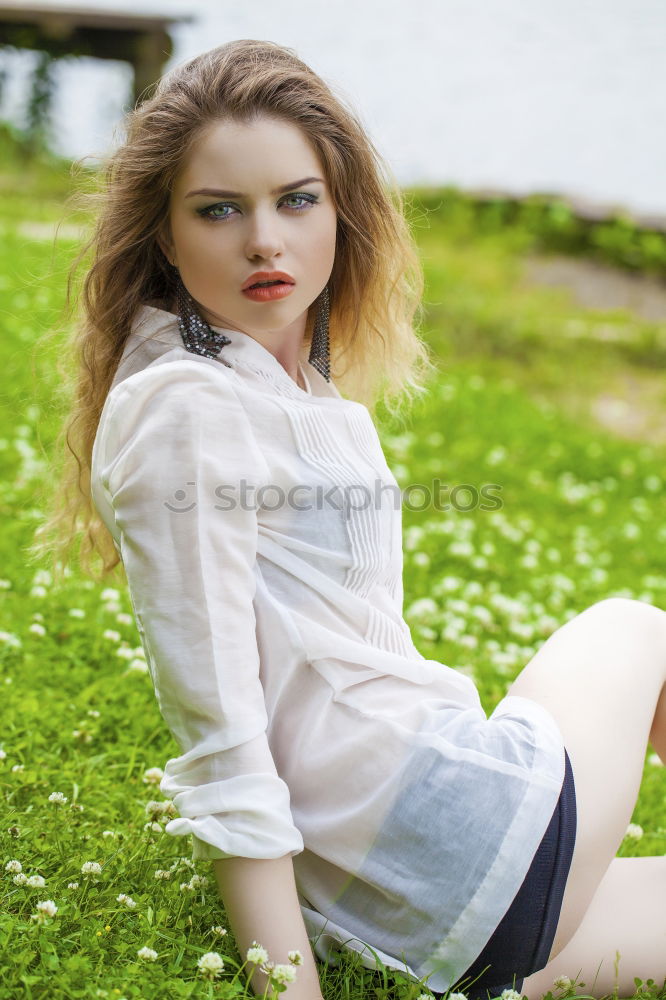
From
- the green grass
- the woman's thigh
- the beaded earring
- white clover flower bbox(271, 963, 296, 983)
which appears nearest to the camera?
white clover flower bbox(271, 963, 296, 983)

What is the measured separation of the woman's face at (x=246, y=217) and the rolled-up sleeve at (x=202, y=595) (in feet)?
0.92

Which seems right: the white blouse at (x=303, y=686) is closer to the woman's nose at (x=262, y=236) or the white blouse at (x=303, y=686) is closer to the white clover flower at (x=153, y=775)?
the woman's nose at (x=262, y=236)

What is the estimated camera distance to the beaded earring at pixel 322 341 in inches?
97.0

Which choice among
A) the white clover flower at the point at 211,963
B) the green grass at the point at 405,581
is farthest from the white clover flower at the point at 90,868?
the white clover flower at the point at 211,963

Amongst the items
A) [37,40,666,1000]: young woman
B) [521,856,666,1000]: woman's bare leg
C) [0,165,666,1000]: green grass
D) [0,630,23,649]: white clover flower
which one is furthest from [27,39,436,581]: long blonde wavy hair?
[521,856,666,1000]: woman's bare leg

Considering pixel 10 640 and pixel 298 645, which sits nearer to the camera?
pixel 298 645

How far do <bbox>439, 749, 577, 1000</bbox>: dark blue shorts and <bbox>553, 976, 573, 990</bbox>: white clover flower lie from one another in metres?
0.16

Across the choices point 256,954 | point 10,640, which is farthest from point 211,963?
point 10,640

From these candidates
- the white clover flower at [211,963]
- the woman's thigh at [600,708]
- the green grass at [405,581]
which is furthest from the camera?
the green grass at [405,581]

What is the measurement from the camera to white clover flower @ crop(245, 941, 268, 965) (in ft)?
6.03

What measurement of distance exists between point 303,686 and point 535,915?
57 cm

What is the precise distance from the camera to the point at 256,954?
184 centimetres

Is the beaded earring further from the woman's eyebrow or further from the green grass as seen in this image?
the green grass

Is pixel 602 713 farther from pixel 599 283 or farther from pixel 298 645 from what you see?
pixel 599 283
